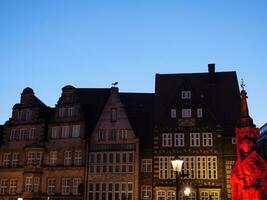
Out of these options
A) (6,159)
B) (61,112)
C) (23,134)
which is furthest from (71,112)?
(6,159)

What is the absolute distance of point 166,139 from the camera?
37906 mm

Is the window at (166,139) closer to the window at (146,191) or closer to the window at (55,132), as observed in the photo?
the window at (146,191)

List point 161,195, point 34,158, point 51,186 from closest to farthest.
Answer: point 161,195, point 51,186, point 34,158

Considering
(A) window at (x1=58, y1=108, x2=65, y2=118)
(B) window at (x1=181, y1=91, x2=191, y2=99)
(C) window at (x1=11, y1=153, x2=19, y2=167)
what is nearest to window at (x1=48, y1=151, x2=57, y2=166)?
(C) window at (x1=11, y1=153, x2=19, y2=167)

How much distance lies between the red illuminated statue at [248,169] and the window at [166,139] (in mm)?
12010

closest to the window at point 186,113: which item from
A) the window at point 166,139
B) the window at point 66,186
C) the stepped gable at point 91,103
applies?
the window at point 166,139

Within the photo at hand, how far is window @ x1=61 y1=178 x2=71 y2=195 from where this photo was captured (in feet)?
127

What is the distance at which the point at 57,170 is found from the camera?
39.4m

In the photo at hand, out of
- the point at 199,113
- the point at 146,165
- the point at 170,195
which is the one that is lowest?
the point at 170,195

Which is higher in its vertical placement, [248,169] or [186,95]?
[186,95]

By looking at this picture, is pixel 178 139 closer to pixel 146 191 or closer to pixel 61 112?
pixel 146 191

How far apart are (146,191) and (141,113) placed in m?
8.12

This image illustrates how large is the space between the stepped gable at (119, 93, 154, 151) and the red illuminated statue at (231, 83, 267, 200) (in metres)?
13.6

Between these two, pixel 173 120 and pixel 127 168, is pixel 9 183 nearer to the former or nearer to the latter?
pixel 127 168
